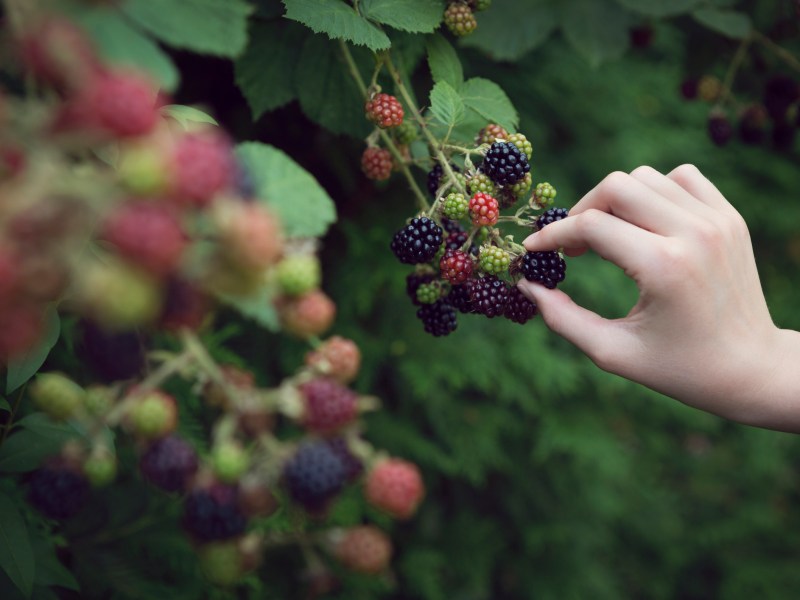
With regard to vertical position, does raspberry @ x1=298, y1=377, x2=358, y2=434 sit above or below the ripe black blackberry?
above

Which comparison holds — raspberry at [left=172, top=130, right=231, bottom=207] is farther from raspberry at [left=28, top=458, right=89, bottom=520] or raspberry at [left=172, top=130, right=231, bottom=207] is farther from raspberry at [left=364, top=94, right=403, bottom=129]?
raspberry at [left=364, top=94, right=403, bottom=129]

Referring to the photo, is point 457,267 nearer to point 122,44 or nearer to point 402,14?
point 402,14

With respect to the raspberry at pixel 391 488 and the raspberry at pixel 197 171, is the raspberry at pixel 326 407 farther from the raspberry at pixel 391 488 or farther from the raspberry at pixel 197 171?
the raspberry at pixel 197 171

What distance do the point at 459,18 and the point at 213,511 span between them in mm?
795

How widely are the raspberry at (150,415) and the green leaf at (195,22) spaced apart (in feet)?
0.94

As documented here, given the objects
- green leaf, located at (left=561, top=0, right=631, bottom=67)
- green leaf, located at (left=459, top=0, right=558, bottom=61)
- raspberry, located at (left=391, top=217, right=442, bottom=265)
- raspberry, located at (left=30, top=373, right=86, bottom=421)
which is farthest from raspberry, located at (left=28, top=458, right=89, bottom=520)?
green leaf, located at (left=561, top=0, right=631, bottom=67)

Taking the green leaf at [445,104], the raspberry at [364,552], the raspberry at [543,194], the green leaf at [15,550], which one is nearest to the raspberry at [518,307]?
the raspberry at [543,194]

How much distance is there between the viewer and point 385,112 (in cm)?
99

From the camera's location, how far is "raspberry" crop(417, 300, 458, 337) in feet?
3.43

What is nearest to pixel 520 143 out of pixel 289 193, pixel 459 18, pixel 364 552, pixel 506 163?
pixel 506 163

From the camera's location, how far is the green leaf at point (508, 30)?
151 centimetres

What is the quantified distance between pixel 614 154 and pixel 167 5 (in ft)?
7.04

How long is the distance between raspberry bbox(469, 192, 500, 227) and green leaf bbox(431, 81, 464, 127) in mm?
146

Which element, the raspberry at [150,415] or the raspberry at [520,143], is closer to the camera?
the raspberry at [150,415]
